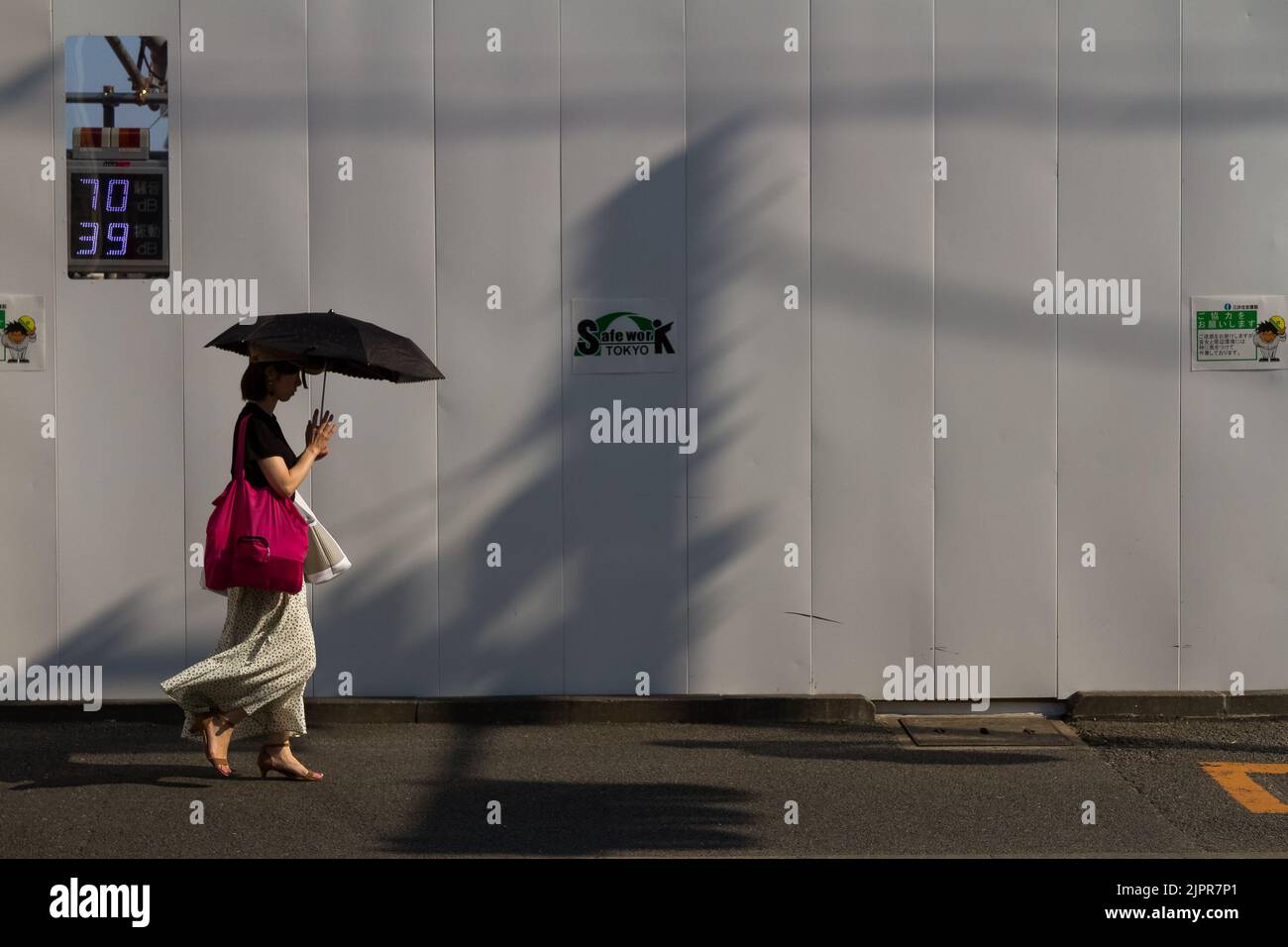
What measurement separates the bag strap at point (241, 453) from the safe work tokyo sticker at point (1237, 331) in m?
5.00

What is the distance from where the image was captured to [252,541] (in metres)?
6.45

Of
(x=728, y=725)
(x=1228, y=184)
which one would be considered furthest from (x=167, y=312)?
(x=1228, y=184)

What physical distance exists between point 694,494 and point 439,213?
205 cm

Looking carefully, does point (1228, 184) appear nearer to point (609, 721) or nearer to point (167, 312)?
point (609, 721)

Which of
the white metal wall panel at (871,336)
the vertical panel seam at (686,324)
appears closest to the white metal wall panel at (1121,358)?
the white metal wall panel at (871,336)

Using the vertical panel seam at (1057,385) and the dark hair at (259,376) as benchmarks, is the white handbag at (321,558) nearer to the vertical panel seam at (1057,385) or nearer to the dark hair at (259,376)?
the dark hair at (259,376)

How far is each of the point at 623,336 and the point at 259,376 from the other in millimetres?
2145

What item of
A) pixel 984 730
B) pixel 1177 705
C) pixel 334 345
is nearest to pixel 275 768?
pixel 334 345

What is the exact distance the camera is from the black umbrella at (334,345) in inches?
243

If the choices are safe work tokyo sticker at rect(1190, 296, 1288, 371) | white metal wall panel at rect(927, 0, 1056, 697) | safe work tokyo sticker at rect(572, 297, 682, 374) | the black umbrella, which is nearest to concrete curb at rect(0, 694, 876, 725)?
white metal wall panel at rect(927, 0, 1056, 697)

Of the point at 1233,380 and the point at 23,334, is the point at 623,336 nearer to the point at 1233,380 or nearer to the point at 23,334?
the point at 23,334
